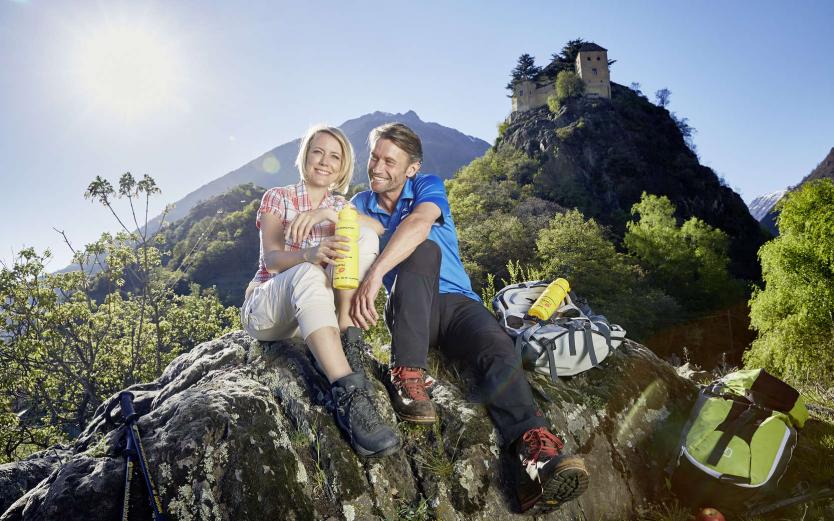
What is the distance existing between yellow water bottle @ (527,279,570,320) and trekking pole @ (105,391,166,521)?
2659 mm

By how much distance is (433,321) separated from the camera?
3152 millimetres

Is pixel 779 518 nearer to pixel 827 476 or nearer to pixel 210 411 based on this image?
pixel 827 476

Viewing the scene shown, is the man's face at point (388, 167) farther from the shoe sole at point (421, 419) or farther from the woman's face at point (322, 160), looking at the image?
the shoe sole at point (421, 419)

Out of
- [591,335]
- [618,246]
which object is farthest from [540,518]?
[618,246]

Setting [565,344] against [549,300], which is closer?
[565,344]

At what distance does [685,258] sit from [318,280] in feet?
124

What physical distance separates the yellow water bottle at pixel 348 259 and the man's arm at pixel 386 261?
0.09 meters

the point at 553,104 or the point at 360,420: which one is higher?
the point at 553,104

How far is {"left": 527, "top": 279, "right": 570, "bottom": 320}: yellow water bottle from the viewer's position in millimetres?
3479

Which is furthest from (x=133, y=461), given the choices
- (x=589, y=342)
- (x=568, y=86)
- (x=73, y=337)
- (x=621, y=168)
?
(x=568, y=86)

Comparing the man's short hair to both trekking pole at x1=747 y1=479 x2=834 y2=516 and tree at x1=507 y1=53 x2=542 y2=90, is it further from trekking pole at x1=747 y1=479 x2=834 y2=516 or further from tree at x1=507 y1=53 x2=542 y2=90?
tree at x1=507 y1=53 x2=542 y2=90

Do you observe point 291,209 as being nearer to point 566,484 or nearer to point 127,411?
point 127,411

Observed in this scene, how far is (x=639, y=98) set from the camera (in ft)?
221

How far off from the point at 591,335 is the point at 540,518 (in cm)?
128
